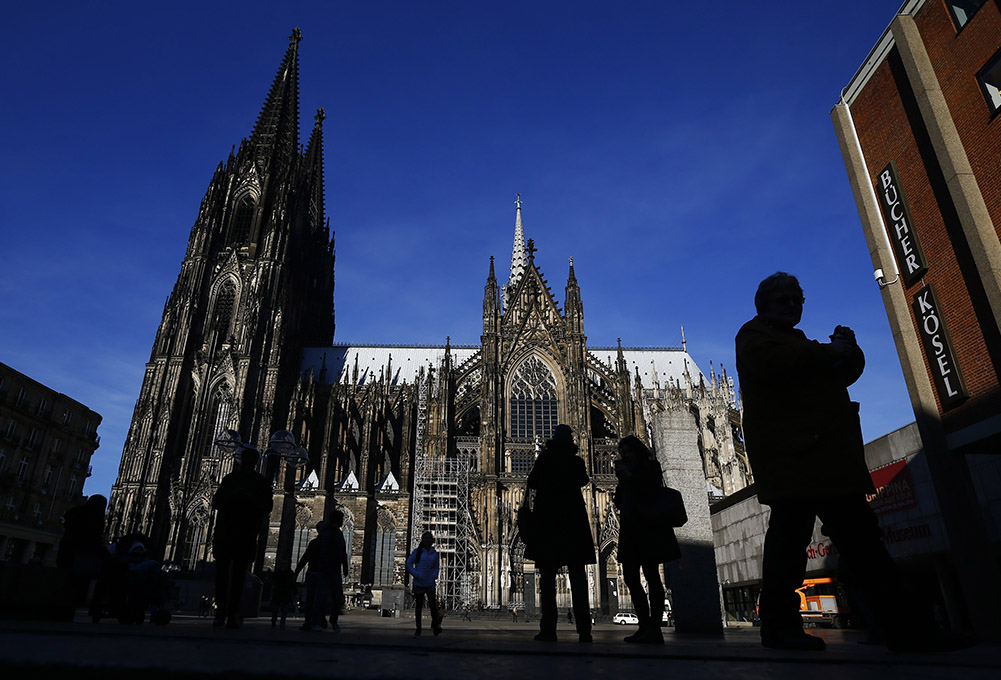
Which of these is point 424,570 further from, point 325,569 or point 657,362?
point 657,362

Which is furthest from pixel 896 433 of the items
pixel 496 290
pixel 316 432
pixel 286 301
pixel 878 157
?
pixel 286 301

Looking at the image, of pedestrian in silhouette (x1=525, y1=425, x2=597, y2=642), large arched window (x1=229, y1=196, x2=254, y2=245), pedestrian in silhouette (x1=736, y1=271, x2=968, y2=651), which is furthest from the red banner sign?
large arched window (x1=229, y1=196, x2=254, y2=245)

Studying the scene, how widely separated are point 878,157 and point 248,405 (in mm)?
32734

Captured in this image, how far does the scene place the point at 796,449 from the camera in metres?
3.24

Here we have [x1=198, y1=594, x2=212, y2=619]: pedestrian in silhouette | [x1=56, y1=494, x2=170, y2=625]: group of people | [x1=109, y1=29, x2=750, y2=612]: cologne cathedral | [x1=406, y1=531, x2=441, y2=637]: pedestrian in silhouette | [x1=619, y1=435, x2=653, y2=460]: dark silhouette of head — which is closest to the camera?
[x1=619, y1=435, x2=653, y2=460]: dark silhouette of head

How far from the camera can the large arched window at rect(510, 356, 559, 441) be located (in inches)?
1336

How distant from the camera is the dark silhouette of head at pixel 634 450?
591 cm

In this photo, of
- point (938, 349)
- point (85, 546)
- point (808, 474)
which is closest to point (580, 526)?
point (808, 474)

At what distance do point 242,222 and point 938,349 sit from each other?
4233 cm

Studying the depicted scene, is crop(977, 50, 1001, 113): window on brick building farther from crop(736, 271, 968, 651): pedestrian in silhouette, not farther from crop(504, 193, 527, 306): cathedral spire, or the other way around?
crop(504, 193, 527, 306): cathedral spire

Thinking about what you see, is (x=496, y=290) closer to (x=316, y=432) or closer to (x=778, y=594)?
(x=316, y=432)

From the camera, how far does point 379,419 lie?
38.0 m

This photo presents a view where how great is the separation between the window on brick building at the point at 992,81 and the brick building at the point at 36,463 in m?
41.6

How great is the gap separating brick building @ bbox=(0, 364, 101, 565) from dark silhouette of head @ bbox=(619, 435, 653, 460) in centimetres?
3659
